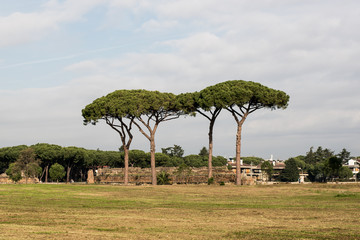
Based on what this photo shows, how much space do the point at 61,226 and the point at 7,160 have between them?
107m

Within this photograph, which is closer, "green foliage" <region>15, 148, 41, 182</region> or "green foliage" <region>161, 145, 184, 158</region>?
"green foliage" <region>15, 148, 41, 182</region>

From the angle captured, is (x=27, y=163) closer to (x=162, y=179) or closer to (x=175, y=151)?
(x=162, y=179)

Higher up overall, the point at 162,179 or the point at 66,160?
the point at 66,160

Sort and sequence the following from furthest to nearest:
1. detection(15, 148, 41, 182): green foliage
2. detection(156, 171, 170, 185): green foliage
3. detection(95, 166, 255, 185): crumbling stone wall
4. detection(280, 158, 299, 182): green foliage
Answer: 1. detection(280, 158, 299, 182): green foliage
2. detection(95, 166, 255, 185): crumbling stone wall
3. detection(15, 148, 41, 182): green foliage
4. detection(156, 171, 170, 185): green foliage

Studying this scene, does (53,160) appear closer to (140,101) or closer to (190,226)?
(140,101)

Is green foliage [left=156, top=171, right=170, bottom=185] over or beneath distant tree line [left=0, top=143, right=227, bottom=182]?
beneath

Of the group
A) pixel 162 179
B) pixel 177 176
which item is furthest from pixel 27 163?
pixel 177 176

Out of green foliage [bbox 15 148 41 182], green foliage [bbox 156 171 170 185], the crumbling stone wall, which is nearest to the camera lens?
green foliage [bbox 156 171 170 185]

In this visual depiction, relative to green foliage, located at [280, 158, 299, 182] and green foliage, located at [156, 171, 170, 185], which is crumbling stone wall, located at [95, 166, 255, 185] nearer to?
green foliage, located at [156, 171, 170, 185]

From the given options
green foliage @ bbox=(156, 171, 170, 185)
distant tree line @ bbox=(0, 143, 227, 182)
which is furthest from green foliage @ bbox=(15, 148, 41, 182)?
green foliage @ bbox=(156, 171, 170, 185)

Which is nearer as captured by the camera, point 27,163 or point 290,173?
point 27,163

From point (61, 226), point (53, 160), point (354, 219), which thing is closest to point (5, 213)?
point (61, 226)

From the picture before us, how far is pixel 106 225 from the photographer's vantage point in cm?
1758

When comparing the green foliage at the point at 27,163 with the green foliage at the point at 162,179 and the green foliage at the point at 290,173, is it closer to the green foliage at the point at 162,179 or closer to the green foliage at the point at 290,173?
the green foliage at the point at 162,179
